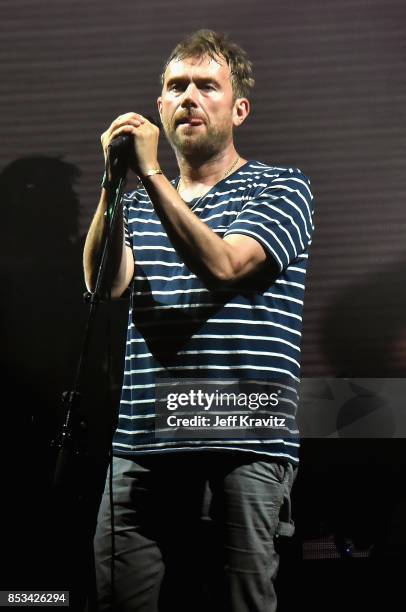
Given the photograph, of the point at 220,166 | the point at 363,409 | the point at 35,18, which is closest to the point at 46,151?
the point at 35,18

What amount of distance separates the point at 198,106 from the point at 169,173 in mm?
465

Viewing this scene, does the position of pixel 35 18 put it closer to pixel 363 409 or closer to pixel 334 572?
pixel 363 409

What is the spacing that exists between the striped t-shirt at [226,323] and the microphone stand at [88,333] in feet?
0.65

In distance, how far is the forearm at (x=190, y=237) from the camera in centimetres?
158

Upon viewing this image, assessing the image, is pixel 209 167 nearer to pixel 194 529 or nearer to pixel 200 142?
pixel 200 142

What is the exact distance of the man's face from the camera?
189cm

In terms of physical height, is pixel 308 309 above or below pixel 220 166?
below

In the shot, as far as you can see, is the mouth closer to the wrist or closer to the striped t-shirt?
the striped t-shirt

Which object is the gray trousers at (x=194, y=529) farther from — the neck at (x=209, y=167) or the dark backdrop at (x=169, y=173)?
the neck at (x=209, y=167)

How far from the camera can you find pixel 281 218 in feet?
5.69

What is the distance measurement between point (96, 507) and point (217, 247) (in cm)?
104

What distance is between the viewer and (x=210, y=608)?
6.63ft

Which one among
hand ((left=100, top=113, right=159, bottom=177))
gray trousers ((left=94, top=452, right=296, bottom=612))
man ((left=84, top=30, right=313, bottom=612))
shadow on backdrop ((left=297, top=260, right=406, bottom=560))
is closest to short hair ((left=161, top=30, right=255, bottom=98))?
man ((left=84, top=30, right=313, bottom=612))

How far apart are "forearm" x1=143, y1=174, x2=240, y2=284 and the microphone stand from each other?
0.29 feet
